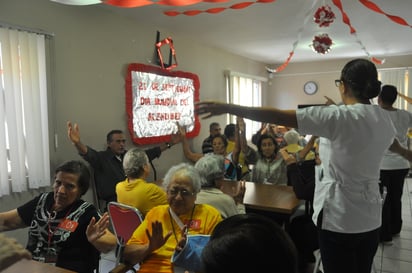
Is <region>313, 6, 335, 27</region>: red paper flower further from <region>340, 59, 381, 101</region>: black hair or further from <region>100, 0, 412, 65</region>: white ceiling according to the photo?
<region>340, 59, 381, 101</region>: black hair

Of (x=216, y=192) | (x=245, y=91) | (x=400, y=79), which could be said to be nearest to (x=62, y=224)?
(x=216, y=192)

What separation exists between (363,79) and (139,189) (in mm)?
1513

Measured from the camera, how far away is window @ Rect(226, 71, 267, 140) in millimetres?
5871

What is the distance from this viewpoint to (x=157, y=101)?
3.99 metres

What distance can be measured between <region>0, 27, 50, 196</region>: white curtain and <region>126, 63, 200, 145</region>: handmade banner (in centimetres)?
105

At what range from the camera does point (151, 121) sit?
3922mm

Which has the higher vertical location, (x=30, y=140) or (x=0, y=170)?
(x=30, y=140)

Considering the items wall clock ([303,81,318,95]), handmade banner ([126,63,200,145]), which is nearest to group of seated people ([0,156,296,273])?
handmade banner ([126,63,200,145])

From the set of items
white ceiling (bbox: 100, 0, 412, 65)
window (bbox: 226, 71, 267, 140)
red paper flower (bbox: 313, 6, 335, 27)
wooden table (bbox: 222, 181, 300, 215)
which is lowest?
wooden table (bbox: 222, 181, 300, 215)

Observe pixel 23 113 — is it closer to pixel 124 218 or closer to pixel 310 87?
pixel 124 218

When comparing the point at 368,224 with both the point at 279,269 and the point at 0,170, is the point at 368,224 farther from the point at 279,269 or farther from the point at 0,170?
the point at 0,170

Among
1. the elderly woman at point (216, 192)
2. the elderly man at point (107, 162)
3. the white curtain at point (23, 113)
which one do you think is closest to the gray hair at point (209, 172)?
the elderly woman at point (216, 192)

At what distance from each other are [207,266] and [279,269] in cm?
14

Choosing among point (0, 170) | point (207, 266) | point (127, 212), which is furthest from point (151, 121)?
point (207, 266)
